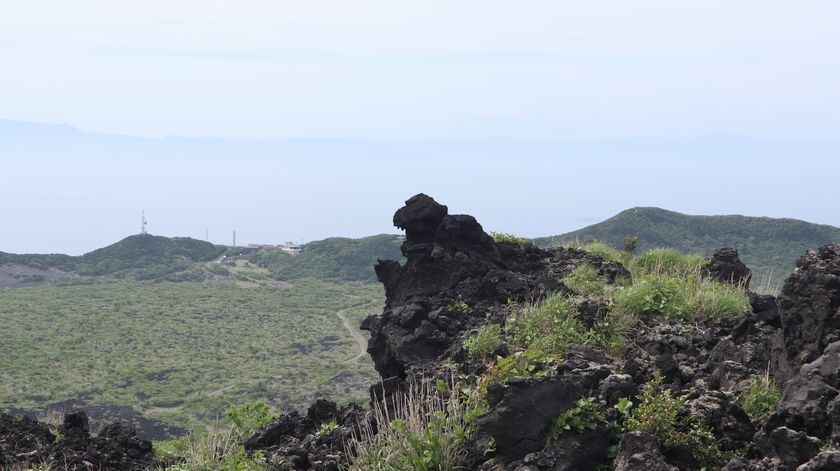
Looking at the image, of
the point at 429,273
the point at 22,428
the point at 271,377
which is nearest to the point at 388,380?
the point at 429,273

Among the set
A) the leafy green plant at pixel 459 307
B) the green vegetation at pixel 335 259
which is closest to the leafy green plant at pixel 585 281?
the leafy green plant at pixel 459 307

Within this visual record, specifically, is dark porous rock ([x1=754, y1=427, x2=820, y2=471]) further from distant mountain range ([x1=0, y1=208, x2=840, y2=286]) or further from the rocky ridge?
distant mountain range ([x1=0, y1=208, x2=840, y2=286])

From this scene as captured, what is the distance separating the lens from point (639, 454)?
7.33 m

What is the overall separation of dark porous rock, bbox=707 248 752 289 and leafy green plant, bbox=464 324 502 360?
528 cm

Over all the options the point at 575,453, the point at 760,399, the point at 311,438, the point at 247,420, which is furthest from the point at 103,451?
the point at 760,399

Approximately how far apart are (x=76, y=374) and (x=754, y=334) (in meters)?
34.7

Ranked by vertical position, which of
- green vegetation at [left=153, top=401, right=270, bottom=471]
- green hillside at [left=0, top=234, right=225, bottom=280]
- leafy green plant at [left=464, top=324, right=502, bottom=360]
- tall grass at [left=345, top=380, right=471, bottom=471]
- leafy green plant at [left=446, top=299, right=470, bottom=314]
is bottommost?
green vegetation at [left=153, top=401, right=270, bottom=471]

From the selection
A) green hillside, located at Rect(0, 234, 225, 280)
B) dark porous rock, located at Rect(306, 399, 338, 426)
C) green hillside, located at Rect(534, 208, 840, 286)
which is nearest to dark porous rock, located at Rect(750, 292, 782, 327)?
dark porous rock, located at Rect(306, 399, 338, 426)

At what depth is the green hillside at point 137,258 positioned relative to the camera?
78.3 meters

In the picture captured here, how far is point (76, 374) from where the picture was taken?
3959cm

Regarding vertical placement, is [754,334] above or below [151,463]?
above

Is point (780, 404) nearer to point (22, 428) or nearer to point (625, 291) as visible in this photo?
point (625, 291)

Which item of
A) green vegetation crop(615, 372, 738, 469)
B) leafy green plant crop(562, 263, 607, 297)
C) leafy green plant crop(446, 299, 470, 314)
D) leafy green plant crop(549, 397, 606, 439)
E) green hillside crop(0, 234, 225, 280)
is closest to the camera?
green vegetation crop(615, 372, 738, 469)

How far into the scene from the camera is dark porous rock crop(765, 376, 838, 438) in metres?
7.31
